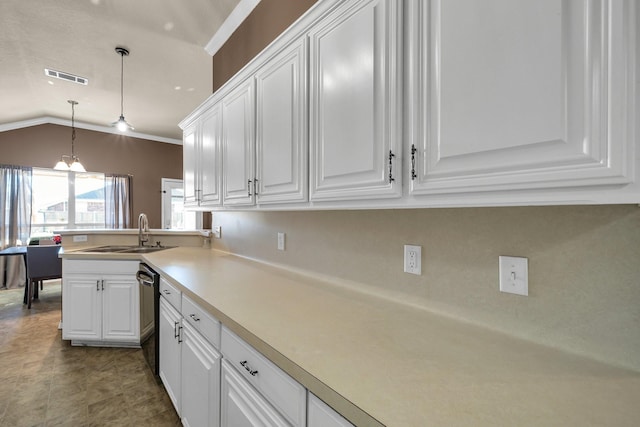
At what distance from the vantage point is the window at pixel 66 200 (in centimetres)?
551

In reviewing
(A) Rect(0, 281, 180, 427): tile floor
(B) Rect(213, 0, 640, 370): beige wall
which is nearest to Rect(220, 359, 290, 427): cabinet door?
(B) Rect(213, 0, 640, 370): beige wall

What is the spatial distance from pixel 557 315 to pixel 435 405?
0.52 metres

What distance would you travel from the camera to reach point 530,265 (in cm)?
94

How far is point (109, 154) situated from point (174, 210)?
1.67 metres

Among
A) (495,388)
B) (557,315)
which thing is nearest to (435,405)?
(495,388)

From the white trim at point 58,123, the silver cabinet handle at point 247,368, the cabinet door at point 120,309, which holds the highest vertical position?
the white trim at point 58,123

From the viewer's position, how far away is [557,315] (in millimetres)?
885

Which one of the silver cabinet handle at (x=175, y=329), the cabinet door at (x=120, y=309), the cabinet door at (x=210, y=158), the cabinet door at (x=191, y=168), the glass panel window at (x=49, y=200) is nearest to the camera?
the silver cabinet handle at (x=175, y=329)

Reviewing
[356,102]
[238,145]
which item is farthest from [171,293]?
[356,102]

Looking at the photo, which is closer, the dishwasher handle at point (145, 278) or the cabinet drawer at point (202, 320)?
the cabinet drawer at point (202, 320)

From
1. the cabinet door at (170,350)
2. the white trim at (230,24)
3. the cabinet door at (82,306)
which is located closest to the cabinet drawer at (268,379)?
the cabinet door at (170,350)

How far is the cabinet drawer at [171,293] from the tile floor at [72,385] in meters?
0.77

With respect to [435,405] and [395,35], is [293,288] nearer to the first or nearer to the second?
[435,405]

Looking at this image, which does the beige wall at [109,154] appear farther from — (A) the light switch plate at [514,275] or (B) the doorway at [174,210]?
(A) the light switch plate at [514,275]
